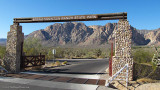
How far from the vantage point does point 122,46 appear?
10609 mm

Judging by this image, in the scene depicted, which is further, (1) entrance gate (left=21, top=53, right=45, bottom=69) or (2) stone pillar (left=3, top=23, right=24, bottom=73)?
(1) entrance gate (left=21, top=53, right=45, bottom=69)

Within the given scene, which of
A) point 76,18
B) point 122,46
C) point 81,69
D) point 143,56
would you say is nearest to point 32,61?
point 81,69

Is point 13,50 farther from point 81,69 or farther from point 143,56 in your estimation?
point 143,56

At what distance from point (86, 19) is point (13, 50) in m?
7.06

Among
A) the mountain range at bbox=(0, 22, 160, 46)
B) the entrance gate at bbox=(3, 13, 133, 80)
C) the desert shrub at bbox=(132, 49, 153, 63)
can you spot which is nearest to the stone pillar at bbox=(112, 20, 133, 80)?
the entrance gate at bbox=(3, 13, 133, 80)

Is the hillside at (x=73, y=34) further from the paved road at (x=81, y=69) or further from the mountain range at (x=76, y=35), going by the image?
the paved road at (x=81, y=69)

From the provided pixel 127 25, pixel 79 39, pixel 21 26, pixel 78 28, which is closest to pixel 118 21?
pixel 127 25

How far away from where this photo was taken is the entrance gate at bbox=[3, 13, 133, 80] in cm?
1048

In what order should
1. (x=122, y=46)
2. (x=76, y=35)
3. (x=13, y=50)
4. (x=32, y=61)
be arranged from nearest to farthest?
(x=122, y=46) < (x=13, y=50) < (x=32, y=61) < (x=76, y=35)

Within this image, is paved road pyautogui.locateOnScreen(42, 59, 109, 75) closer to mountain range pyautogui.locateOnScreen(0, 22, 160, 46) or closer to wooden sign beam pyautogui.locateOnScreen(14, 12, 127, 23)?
wooden sign beam pyautogui.locateOnScreen(14, 12, 127, 23)

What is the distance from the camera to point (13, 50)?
43.3 ft

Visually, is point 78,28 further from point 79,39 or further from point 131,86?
point 131,86

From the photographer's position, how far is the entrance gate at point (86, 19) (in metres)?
10.5

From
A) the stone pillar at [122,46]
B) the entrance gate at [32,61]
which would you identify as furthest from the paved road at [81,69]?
the stone pillar at [122,46]
